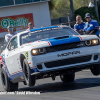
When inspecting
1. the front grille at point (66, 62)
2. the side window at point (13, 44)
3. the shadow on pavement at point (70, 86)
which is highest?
the side window at point (13, 44)

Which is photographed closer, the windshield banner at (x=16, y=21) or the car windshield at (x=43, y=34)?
the car windshield at (x=43, y=34)

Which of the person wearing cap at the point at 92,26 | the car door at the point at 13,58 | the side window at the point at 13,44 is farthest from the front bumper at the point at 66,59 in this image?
the person wearing cap at the point at 92,26

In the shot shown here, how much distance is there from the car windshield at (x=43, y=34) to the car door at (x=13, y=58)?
0.33m

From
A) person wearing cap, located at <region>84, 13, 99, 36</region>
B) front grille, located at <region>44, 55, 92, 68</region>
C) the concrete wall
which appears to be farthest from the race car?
the concrete wall

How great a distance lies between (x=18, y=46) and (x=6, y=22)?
2599 cm

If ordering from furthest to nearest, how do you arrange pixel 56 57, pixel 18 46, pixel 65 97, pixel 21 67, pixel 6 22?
pixel 6 22 < pixel 18 46 < pixel 21 67 < pixel 56 57 < pixel 65 97

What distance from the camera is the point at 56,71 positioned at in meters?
7.25

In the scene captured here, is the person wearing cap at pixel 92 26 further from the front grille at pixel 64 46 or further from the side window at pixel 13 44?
the front grille at pixel 64 46

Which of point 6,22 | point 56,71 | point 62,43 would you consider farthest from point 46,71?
point 6,22

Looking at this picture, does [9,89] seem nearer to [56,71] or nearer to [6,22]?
[56,71]

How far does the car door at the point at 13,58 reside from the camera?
7.82m

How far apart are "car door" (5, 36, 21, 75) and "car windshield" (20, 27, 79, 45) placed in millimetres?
328

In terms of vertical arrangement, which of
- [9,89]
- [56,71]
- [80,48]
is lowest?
[9,89]

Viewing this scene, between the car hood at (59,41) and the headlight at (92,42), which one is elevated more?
the car hood at (59,41)
